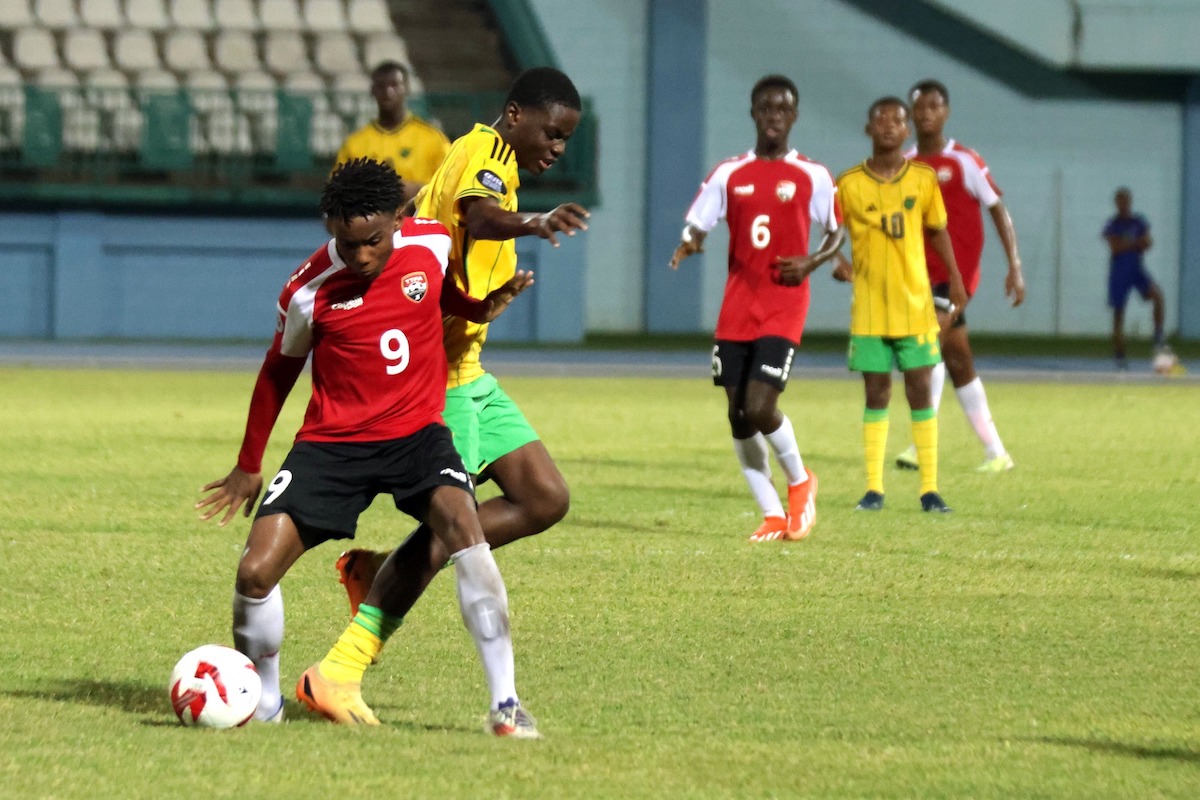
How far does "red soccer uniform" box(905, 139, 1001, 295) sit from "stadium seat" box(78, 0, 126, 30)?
1836cm

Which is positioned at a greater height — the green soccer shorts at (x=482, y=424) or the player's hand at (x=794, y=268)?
the player's hand at (x=794, y=268)

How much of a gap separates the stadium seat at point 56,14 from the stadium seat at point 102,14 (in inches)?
5.6

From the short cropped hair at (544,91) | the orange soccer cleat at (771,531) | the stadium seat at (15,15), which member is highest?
the stadium seat at (15,15)

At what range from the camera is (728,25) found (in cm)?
2977

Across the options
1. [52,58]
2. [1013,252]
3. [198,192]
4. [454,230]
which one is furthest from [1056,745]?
[52,58]

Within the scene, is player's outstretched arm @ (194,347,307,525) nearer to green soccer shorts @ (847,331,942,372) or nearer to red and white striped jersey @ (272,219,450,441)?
red and white striped jersey @ (272,219,450,441)

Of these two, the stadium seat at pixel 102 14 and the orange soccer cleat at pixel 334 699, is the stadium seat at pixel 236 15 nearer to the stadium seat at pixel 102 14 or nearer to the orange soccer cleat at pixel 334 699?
the stadium seat at pixel 102 14

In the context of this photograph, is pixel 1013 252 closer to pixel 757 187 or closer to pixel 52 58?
pixel 757 187

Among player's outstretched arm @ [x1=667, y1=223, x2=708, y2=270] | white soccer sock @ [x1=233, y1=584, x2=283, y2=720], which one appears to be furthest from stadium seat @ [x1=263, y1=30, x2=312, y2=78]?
white soccer sock @ [x1=233, y1=584, x2=283, y2=720]

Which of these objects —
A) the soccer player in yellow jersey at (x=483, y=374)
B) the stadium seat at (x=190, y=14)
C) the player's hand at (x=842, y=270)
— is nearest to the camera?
the soccer player in yellow jersey at (x=483, y=374)

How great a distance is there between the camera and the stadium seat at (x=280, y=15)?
92.8ft

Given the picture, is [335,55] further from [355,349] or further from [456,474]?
[456,474]

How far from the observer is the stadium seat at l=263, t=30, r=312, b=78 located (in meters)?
27.4

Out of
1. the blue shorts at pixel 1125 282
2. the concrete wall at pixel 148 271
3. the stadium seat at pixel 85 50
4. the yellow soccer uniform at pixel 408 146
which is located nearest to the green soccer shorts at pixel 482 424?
the yellow soccer uniform at pixel 408 146
